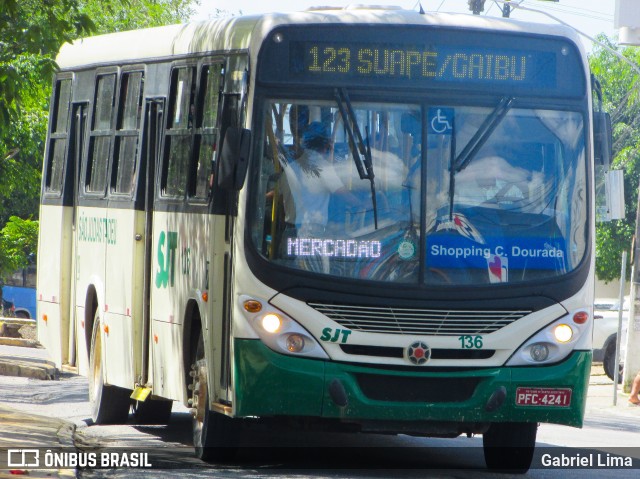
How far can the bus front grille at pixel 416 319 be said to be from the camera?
377 inches

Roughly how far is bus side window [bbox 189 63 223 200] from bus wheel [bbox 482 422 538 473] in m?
2.78

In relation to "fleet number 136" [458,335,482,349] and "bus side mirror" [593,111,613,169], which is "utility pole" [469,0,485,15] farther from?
"fleet number 136" [458,335,482,349]

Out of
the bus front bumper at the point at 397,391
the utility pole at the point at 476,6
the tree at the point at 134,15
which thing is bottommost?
the bus front bumper at the point at 397,391

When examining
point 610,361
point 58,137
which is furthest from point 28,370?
point 610,361

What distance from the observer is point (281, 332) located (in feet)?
31.3

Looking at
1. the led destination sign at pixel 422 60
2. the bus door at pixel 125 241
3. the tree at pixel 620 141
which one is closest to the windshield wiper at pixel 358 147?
the led destination sign at pixel 422 60

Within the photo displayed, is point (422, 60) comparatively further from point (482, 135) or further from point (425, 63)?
point (482, 135)

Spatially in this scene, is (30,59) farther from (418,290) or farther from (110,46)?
(418,290)

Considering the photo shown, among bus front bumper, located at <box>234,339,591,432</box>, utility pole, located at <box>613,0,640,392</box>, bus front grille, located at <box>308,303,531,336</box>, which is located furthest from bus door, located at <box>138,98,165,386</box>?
utility pole, located at <box>613,0,640,392</box>

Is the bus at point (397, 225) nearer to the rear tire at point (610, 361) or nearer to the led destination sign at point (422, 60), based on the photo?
the led destination sign at point (422, 60)

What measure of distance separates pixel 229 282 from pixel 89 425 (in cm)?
476

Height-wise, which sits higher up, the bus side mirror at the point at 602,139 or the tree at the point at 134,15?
the tree at the point at 134,15

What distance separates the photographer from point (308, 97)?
31.9 ft

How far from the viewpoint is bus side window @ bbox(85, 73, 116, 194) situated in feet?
43.7
